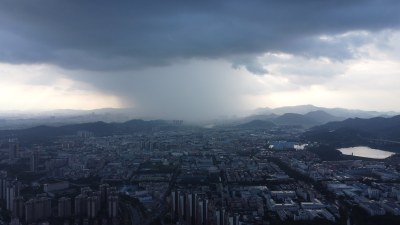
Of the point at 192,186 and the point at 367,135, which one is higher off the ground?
the point at 367,135

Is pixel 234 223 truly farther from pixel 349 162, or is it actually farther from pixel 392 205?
pixel 349 162

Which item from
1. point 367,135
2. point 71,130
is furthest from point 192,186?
point 71,130

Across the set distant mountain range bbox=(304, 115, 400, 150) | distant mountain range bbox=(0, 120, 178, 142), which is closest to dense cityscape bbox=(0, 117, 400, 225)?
distant mountain range bbox=(0, 120, 178, 142)

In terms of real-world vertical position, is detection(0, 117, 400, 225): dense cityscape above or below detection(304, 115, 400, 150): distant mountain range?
below

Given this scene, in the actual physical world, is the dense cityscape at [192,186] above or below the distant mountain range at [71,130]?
below

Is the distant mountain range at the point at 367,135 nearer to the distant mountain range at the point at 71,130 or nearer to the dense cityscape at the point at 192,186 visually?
the dense cityscape at the point at 192,186

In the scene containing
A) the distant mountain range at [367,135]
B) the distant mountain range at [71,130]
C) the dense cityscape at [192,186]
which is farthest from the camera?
the distant mountain range at [71,130]

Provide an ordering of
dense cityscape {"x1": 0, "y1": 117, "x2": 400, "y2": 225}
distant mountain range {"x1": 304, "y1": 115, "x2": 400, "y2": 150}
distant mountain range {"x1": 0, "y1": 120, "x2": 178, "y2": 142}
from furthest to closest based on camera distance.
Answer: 1. distant mountain range {"x1": 0, "y1": 120, "x2": 178, "y2": 142}
2. distant mountain range {"x1": 304, "y1": 115, "x2": 400, "y2": 150}
3. dense cityscape {"x1": 0, "y1": 117, "x2": 400, "y2": 225}

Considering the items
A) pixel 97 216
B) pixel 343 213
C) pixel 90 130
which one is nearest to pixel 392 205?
pixel 343 213

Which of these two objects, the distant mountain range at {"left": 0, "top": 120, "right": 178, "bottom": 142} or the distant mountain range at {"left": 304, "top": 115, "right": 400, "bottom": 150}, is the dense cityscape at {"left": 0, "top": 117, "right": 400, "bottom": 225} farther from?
the distant mountain range at {"left": 304, "top": 115, "right": 400, "bottom": 150}

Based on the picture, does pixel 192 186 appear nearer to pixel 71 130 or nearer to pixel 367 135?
pixel 367 135

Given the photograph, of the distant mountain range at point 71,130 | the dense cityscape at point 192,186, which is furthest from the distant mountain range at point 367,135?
the distant mountain range at point 71,130
